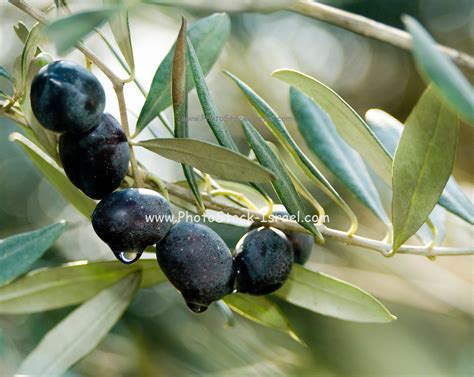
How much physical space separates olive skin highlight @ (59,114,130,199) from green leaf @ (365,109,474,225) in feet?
1.49

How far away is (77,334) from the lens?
1019 millimetres

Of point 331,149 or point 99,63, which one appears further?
point 331,149

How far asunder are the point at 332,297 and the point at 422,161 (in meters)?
0.25

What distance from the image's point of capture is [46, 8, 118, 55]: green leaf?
0.62 meters

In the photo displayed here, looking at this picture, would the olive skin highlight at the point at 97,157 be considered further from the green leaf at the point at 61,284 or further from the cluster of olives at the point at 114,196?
the green leaf at the point at 61,284

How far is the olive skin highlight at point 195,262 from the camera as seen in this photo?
847 mm

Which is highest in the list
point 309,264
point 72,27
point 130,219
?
point 72,27

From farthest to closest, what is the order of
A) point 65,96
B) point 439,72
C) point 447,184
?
point 447,184, point 65,96, point 439,72

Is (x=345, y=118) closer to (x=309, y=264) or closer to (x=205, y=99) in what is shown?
(x=205, y=99)

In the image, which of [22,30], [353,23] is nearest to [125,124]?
[22,30]

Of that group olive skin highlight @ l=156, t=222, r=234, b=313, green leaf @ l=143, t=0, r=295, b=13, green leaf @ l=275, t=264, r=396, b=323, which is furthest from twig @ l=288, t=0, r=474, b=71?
olive skin highlight @ l=156, t=222, r=234, b=313

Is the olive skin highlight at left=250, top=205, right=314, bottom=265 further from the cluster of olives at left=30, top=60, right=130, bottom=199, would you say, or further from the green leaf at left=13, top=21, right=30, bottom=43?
the green leaf at left=13, top=21, right=30, bottom=43

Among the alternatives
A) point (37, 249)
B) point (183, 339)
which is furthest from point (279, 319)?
point (183, 339)

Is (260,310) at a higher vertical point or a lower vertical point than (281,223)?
lower
